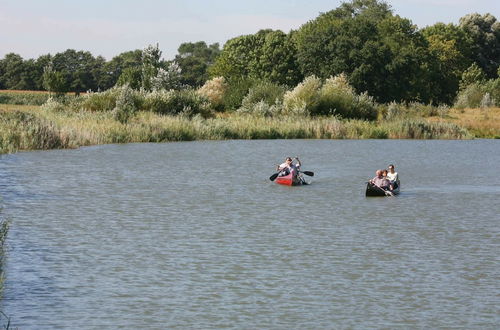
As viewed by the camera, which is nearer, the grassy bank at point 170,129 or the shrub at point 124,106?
the grassy bank at point 170,129

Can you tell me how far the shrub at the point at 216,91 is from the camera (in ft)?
285

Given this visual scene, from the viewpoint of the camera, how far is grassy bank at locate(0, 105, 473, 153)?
51094 millimetres

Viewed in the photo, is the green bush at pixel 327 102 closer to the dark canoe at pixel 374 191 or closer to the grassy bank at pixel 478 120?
the grassy bank at pixel 478 120

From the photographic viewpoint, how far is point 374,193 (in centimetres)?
3161

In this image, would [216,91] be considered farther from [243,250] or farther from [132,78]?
[243,250]

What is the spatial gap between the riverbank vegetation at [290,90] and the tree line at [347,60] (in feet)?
0.59

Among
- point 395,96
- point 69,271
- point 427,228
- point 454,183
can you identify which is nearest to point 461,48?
point 395,96

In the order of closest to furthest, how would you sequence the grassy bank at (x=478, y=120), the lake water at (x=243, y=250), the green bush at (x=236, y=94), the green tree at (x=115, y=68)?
the lake water at (x=243, y=250)
the grassy bank at (x=478, y=120)
the green bush at (x=236, y=94)
the green tree at (x=115, y=68)

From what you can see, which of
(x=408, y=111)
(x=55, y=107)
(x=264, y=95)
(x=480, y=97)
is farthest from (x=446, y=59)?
(x=55, y=107)

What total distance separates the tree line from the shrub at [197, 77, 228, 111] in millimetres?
2055

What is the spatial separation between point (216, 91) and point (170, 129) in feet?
103

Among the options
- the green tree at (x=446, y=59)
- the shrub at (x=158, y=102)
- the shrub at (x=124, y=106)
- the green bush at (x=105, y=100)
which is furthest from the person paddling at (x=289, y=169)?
the green tree at (x=446, y=59)

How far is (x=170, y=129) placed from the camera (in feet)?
199

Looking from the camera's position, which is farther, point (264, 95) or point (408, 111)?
point (408, 111)
